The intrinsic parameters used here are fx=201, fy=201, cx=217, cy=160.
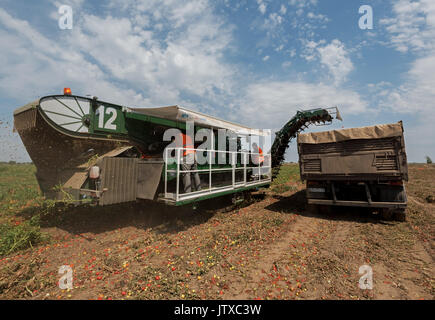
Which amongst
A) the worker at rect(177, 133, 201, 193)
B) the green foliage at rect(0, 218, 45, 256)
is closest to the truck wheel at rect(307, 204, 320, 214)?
the worker at rect(177, 133, 201, 193)

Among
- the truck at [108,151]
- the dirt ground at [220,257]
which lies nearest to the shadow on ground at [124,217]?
the dirt ground at [220,257]

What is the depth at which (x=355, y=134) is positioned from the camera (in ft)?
22.6

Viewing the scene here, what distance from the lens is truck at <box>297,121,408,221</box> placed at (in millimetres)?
6332

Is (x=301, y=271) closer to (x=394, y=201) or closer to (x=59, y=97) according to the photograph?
(x=394, y=201)

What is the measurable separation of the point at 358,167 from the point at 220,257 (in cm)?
563

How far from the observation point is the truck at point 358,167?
6.33m

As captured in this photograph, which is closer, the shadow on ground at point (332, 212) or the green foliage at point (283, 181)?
the shadow on ground at point (332, 212)

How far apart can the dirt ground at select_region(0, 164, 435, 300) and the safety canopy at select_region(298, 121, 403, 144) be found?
2815 millimetres

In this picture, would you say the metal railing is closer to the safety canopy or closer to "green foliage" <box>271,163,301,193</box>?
the safety canopy

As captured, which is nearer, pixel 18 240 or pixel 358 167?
pixel 18 240

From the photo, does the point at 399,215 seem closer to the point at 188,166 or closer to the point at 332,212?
the point at 332,212

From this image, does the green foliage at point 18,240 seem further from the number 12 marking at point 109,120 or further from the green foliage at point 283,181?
the green foliage at point 283,181

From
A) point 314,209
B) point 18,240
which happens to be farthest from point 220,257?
point 314,209
